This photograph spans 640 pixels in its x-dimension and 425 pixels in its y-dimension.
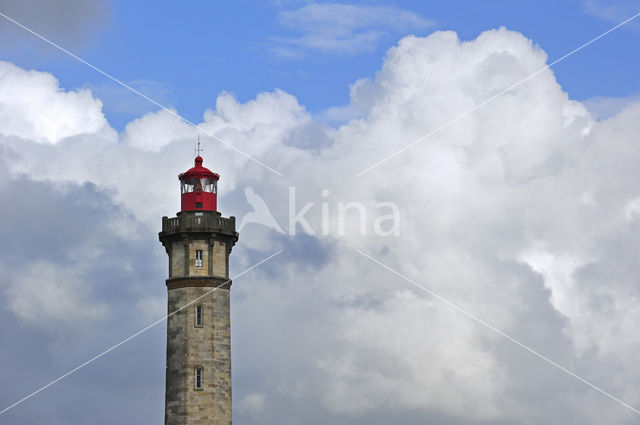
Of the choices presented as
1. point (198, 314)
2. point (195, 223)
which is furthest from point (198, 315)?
point (195, 223)

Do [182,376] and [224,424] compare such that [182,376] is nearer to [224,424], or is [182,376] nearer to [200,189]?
[224,424]

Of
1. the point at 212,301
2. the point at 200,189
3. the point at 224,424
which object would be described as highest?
the point at 200,189

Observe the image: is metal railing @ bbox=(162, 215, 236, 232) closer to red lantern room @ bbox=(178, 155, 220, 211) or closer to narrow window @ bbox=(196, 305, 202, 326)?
red lantern room @ bbox=(178, 155, 220, 211)

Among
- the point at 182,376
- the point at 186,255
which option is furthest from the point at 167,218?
the point at 182,376

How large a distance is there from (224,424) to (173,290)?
38.7ft

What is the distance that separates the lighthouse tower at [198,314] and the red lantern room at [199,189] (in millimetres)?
118

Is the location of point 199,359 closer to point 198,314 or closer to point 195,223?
point 198,314

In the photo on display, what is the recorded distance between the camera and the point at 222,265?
482 ft

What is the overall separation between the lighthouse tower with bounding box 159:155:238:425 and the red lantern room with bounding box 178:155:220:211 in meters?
0.12

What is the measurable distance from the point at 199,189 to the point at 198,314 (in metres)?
11.3

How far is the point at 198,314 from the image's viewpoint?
144875 mm

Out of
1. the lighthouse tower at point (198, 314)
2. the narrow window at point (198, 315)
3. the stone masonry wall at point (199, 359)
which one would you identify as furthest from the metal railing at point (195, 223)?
the narrow window at point (198, 315)

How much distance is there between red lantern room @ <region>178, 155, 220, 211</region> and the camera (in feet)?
489

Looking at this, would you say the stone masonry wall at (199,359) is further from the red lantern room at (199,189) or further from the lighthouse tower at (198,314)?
the red lantern room at (199,189)
